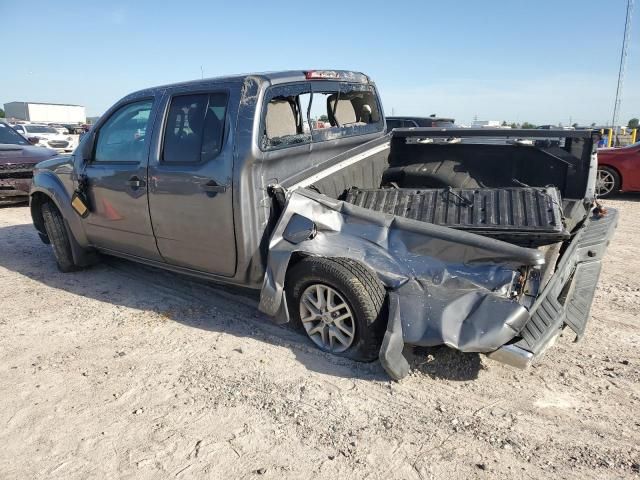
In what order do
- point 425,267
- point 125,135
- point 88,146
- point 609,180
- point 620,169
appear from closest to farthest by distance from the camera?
1. point 425,267
2. point 125,135
3. point 88,146
4. point 620,169
5. point 609,180

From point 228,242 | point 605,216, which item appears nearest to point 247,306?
point 228,242

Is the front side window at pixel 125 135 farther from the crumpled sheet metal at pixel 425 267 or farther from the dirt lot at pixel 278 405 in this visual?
the crumpled sheet metal at pixel 425 267

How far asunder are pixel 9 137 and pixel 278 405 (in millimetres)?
9982

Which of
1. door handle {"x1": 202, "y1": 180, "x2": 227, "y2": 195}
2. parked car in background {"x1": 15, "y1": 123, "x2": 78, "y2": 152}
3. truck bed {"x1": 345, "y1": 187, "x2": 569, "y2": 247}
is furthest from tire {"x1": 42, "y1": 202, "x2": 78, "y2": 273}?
parked car in background {"x1": 15, "y1": 123, "x2": 78, "y2": 152}

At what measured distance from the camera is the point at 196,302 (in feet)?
14.7

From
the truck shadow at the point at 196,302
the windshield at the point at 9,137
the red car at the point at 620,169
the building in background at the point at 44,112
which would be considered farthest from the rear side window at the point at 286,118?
the building in background at the point at 44,112

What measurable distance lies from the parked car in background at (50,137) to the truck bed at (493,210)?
17.1 metres

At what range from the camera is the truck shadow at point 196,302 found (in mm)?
3285

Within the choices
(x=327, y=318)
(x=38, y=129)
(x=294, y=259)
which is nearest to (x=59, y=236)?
(x=294, y=259)

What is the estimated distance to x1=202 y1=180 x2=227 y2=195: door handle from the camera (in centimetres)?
350

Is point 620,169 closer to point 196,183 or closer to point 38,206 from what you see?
point 196,183

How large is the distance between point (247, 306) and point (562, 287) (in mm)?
2569

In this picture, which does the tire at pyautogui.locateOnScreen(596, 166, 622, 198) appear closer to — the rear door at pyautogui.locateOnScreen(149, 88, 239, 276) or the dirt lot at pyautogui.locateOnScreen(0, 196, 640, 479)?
the dirt lot at pyautogui.locateOnScreen(0, 196, 640, 479)

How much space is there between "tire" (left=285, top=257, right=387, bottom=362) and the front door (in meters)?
1.58
